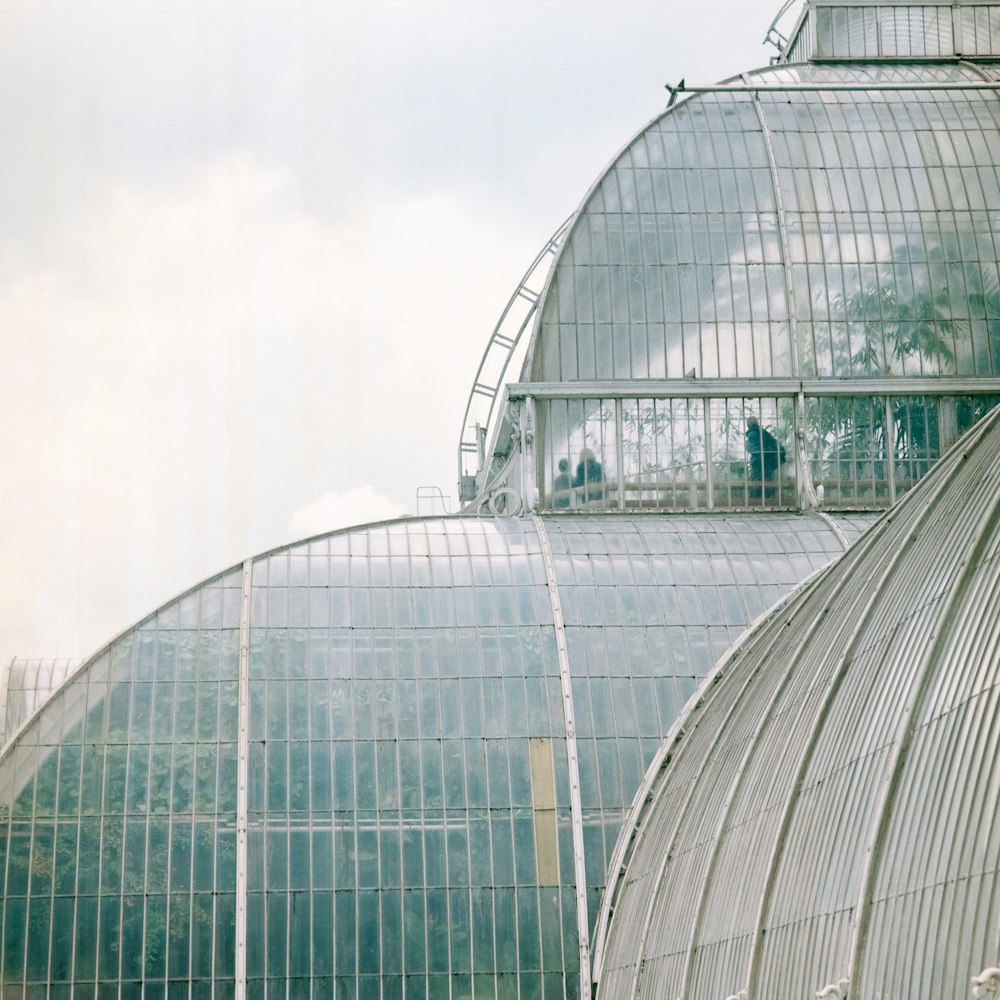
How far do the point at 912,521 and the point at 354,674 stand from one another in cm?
1019

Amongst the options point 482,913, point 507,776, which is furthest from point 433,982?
point 507,776

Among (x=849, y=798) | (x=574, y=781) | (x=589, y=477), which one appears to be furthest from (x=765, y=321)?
(x=849, y=798)

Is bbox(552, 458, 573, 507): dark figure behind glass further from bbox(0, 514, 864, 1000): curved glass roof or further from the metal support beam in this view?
the metal support beam

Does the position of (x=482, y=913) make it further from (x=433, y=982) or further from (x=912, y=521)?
(x=912, y=521)

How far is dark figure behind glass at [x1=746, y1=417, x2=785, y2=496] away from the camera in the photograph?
1344 inches

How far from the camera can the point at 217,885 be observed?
2558 centimetres

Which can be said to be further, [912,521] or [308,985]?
[308,985]

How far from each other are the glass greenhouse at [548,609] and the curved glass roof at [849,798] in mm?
1982

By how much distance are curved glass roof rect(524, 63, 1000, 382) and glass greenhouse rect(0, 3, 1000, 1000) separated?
2.4 inches

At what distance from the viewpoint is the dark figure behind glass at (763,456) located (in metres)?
34.1

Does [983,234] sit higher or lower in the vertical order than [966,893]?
higher

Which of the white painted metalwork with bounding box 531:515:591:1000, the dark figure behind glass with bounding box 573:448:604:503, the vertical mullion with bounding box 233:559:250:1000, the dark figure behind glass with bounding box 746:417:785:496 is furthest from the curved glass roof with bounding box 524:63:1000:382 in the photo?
the vertical mullion with bounding box 233:559:250:1000

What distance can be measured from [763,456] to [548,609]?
7.36 metres

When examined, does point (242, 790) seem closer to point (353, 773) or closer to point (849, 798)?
point (353, 773)
